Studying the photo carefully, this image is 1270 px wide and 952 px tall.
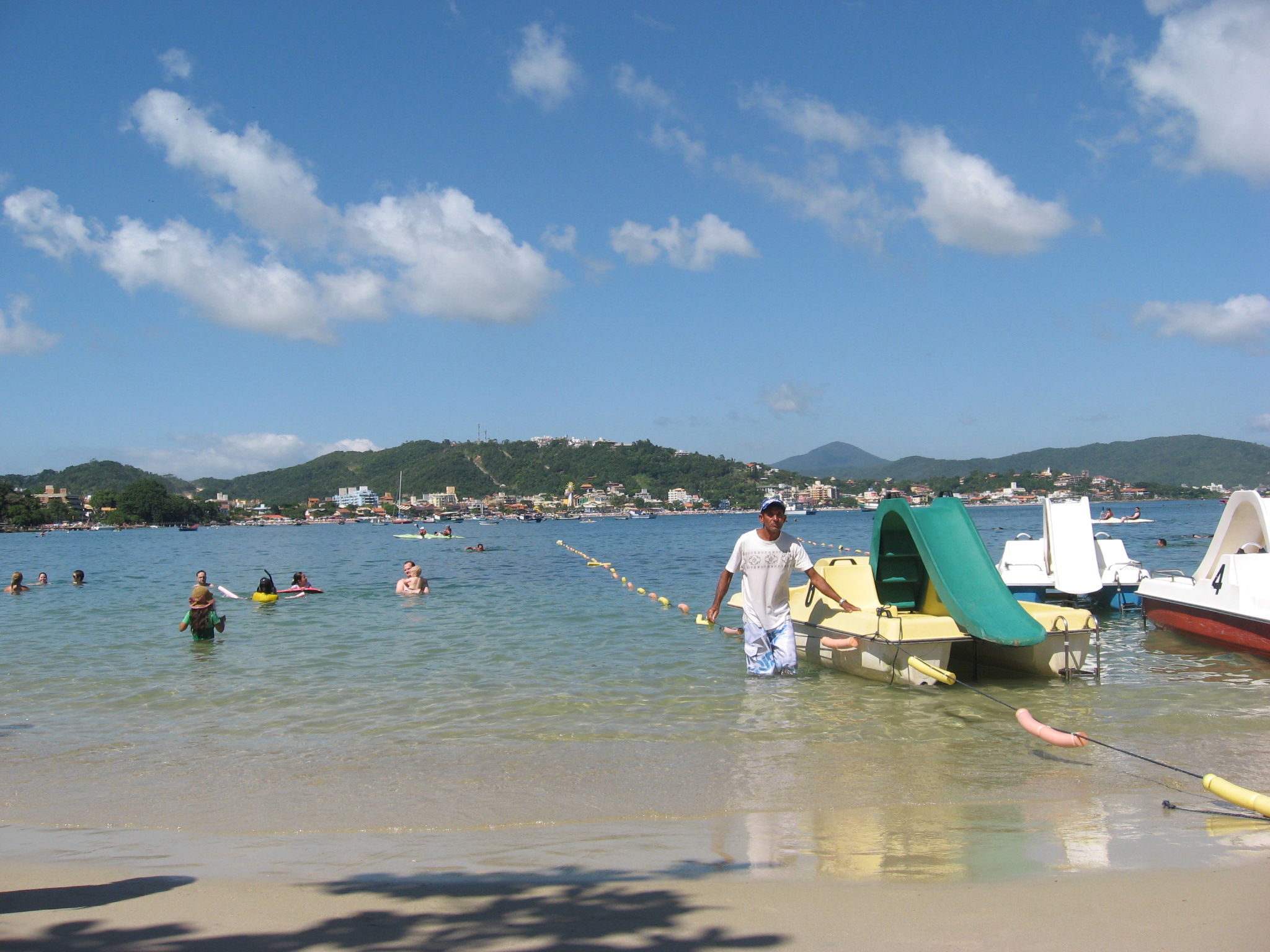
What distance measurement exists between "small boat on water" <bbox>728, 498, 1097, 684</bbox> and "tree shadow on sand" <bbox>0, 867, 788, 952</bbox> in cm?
571

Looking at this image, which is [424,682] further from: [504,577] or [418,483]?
[418,483]

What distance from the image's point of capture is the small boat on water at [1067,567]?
49.8 ft

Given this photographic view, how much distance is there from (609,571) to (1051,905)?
90.2 feet

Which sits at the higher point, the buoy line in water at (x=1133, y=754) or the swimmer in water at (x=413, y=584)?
the buoy line in water at (x=1133, y=754)

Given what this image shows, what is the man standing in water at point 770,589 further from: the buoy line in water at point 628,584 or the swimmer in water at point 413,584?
the swimmer in water at point 413,584

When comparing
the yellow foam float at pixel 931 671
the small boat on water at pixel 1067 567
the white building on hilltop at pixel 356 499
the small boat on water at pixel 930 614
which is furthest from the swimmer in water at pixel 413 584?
the white building on hilltop at pixel 356 499

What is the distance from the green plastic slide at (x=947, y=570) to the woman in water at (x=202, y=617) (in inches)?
387

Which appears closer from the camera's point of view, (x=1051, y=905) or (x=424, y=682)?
(x=1051, y=905)

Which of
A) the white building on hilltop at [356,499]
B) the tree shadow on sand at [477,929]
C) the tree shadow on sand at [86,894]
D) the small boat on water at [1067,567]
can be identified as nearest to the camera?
the tree shadow on sand at [477,929]

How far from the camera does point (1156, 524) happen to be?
228 ft

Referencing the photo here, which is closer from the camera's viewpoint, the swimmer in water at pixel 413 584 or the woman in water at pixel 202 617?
the woman in water at pixel 202 617

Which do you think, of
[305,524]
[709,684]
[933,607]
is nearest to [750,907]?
[709,684]

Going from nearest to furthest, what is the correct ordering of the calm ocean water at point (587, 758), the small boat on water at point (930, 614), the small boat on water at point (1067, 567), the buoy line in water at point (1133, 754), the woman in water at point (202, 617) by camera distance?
the calm ocean water at point (587, 758) < the buoy line in water at point (1133, 754) < the small boat on water at point (930, 614) < the woman in water at point (202, 617) < the small boat on water at point (1067, 567)

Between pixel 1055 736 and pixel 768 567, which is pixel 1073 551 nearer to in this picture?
pixel 768 567
